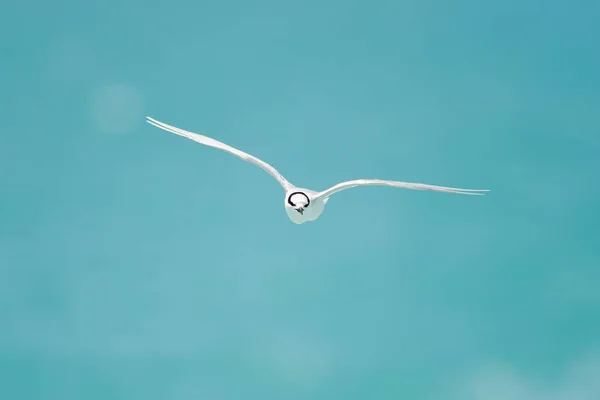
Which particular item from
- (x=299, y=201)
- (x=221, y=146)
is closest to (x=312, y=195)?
(x=299, y=201)

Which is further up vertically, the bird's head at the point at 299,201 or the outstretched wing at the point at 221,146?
the outstretched wing at the point at 221,146

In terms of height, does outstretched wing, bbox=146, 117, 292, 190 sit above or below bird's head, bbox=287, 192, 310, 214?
above

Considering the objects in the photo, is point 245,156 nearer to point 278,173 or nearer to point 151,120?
point 278,173

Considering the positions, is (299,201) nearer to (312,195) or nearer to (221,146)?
(312,195)

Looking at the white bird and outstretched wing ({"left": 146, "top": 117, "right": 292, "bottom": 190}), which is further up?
outstretched wing ({"left": 146, "top": 117, "right": 292, "bottom": 190})

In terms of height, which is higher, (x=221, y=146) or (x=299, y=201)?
(x=221, y=146)

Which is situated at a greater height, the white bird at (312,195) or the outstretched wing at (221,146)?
the outstretched wing at (221,146)

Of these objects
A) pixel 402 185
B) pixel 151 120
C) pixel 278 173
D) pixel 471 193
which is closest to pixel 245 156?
pixel 278 173

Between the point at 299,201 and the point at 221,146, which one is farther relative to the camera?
the point at 221,146
